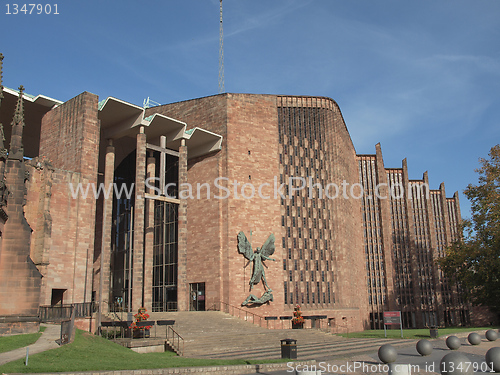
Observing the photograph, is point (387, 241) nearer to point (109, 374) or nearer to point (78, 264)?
point (78, 264)

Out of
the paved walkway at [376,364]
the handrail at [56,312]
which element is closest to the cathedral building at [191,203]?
the handrail at [56,312]

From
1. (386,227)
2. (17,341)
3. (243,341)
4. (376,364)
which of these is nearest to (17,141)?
(17,341)

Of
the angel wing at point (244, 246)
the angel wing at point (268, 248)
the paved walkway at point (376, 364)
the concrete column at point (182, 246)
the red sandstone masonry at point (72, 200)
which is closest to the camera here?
the paved walkway at point (376, 364)

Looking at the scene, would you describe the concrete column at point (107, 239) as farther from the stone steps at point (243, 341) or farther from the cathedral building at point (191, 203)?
the stone steps at point (243, 341)

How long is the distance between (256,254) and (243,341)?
1424 cm

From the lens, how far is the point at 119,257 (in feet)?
139

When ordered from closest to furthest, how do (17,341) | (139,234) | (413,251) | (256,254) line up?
(17,341), (139,234), (256,254), (413,251)

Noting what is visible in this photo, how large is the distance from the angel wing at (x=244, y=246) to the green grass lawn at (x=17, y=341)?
20.1 meters

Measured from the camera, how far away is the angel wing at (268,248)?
38500 mm

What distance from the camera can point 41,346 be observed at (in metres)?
16.3

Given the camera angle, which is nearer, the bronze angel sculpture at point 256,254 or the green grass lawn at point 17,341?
the green grass lawn at point 17,341

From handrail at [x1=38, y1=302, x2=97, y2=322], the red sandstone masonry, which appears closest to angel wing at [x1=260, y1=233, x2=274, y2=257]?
the red sandstone masonry

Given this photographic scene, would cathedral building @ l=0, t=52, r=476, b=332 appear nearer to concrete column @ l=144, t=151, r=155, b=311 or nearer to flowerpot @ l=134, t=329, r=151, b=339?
concrete column @ l=144, t=151, r=155, b=311

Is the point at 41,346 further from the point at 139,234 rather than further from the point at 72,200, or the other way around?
the point at 139,234
